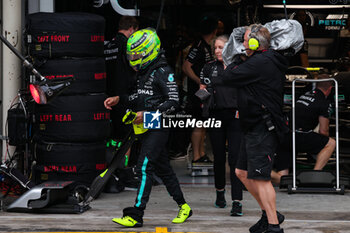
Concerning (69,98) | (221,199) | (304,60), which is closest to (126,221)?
(221,199)

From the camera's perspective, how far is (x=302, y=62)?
12.4 metres

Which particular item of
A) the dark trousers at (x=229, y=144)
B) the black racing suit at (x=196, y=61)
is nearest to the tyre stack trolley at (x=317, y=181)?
the dark trousers at (x=229, y=144)

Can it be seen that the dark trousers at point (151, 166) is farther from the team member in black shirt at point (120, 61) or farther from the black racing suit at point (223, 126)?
the team member in black shirt at point (120, 61)

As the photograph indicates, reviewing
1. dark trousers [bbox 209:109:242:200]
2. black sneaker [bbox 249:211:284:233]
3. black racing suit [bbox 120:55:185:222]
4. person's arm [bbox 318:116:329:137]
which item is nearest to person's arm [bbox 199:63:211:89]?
dark trousers [bbox 209:109:242:200]

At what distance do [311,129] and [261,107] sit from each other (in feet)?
11.6

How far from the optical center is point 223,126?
8.52 meters

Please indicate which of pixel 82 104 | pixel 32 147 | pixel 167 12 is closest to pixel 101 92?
pixel 82 104

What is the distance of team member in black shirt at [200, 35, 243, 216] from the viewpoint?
834cm

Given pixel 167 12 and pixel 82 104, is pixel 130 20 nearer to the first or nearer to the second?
pixel 82 104

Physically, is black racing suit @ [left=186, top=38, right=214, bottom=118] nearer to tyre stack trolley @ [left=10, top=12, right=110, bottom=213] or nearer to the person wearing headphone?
tyre stack trolley @ [left=10, top=12, right=110, bottom=213]

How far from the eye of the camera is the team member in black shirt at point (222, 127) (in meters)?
8.34

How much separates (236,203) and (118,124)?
293 centimetres

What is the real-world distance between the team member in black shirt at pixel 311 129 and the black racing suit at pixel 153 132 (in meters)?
2.88

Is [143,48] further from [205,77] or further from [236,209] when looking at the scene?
[236,209]
